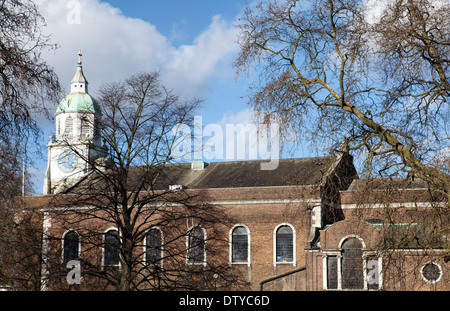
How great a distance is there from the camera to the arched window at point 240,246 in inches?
1528

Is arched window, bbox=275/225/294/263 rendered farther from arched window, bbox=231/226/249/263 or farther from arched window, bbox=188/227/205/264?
arched window, bbox=188/227/205/264

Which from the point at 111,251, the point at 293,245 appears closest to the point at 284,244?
the point at 293,245

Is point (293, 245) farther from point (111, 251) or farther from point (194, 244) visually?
point (111, 251)

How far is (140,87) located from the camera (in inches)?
971

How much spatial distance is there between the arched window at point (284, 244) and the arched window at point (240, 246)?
190 centimetres

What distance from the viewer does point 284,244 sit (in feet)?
125

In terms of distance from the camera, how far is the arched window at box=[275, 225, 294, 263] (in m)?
38.0

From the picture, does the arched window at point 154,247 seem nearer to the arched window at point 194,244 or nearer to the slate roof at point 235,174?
the arched window at point 194,244

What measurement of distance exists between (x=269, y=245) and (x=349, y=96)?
2586cm

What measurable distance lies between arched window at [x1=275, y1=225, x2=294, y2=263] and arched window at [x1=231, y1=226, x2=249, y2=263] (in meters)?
1.90

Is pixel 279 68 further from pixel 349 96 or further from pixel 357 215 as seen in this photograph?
pixel 357 215

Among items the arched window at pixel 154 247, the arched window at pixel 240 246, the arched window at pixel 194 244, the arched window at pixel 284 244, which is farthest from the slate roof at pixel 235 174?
the arched window at pixel 194 244

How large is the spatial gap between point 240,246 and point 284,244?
2672mm
